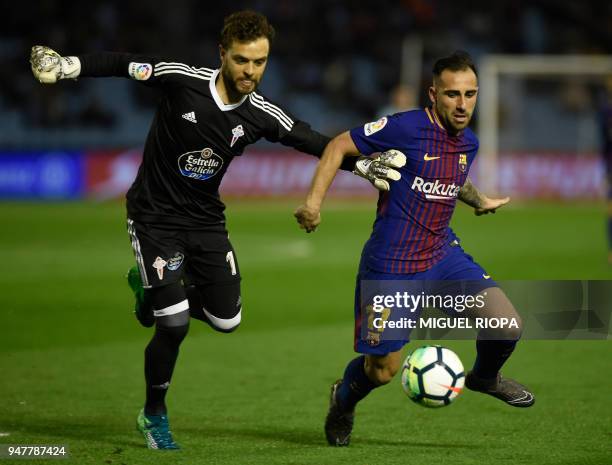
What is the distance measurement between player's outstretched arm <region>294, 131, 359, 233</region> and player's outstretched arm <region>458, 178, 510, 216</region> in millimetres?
725

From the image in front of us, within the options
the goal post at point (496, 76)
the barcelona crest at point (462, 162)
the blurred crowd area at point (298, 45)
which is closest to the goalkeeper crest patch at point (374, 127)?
the barcelona crest at point (462, 162)

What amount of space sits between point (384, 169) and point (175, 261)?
125cm

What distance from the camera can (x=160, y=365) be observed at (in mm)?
Result: 5844

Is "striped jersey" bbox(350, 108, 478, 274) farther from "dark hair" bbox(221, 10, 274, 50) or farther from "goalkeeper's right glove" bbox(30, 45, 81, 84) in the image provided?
"goalkeeper's right glove" bbox(30, 45, 81, 84)

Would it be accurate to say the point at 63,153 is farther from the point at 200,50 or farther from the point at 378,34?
the point at 378,34

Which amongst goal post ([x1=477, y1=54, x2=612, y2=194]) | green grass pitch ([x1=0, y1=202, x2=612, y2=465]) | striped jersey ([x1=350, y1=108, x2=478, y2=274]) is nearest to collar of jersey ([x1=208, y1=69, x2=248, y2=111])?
striped jersey ([x1=350, y1=108, x2=478, y2=274])

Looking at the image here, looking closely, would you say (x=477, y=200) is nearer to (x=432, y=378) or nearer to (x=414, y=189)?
(x=414, y=189)

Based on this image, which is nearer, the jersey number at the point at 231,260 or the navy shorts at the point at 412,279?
the navy shorts at the point at 412,279

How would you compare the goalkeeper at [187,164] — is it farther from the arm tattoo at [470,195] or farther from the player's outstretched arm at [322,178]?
the arm tattoo at [470,195]

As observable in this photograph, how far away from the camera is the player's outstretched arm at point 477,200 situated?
6113mm

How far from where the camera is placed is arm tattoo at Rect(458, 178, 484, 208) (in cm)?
610

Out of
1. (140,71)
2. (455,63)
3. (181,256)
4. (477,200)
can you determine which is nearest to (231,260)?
(181,256)

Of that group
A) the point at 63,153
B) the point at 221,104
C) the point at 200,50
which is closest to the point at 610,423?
the point at 221,104

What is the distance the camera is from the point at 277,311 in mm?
11156
